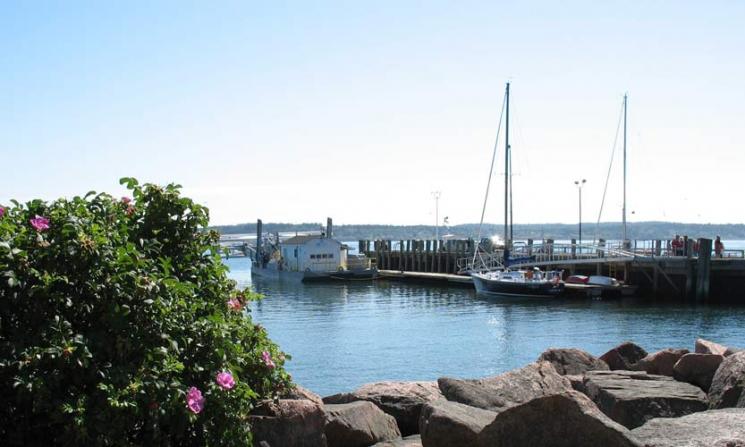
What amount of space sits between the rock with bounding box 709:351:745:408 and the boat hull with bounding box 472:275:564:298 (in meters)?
39.9

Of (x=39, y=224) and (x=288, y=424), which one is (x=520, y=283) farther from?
(x=39, y=224)

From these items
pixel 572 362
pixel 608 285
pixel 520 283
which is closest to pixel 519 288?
pixel 520 283

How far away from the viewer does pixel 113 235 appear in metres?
6.65

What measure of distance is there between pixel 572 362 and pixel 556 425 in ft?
26.3

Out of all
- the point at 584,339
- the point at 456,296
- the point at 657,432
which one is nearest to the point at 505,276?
the point at 456,296

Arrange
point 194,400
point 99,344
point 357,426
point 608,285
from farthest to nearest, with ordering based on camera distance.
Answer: point 608,285 → point 357,426 → point 194,400 → point 99,344

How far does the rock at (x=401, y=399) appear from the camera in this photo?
439 inches

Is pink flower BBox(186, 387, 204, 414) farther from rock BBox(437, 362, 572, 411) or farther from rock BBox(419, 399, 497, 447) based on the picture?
rock BBox(437, 362, 572, 411)

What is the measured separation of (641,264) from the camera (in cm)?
5241

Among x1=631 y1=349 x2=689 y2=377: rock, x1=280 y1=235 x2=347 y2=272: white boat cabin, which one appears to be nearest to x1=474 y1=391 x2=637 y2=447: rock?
x1=631 y1=349 x2=689 y2=377: rock

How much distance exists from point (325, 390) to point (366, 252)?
2361 inches

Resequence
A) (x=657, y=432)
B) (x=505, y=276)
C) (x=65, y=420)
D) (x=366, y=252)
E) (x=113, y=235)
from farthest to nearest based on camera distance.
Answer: (x=366, y=252)
(x=505, y=276)
(x=657, y=432)
(x=113, y=235)
(x=65, y=420)

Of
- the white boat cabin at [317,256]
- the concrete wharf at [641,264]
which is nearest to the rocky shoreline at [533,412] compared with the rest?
the concrete wharf at [641,264]

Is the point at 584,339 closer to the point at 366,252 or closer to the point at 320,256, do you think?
the point at 320,256
